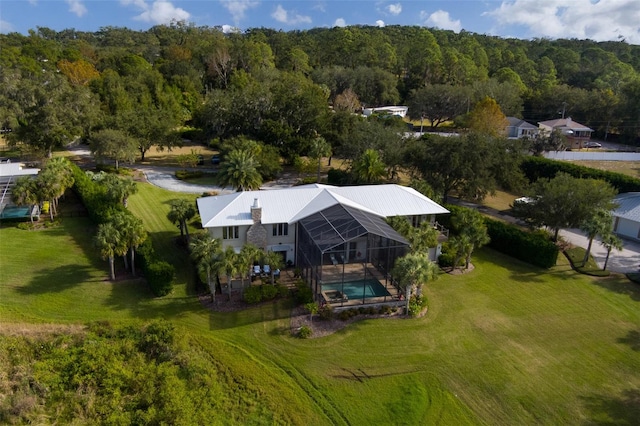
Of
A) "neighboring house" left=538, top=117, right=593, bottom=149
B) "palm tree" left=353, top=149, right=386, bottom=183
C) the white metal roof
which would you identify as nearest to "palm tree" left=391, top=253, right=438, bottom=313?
the white metal roof

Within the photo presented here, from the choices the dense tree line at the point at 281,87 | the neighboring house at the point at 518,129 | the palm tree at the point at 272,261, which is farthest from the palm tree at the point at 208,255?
the neighboring house at the point at 518,129

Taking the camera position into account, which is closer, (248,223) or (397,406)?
(397,406)

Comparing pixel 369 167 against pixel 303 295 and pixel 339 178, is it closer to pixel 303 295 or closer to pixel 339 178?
pixel 339 178

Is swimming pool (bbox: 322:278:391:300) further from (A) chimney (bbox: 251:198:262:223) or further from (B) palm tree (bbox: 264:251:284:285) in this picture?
(A) chimney (bbox: 251:198:262:223)

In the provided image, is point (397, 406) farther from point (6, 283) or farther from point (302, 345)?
point (6, 283)

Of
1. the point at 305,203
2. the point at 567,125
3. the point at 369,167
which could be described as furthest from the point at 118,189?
the point at 567,125

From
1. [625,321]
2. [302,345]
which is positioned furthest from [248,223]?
[625,321]
